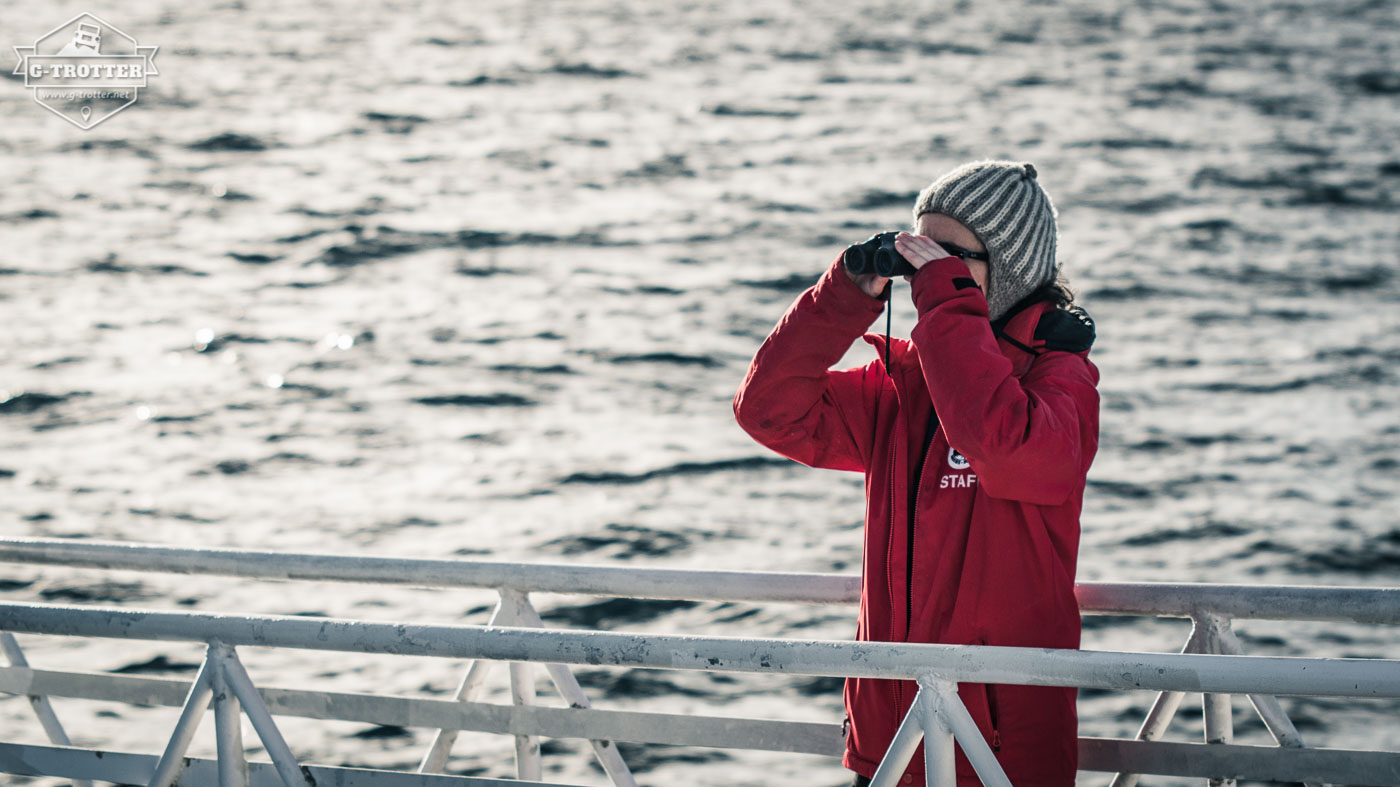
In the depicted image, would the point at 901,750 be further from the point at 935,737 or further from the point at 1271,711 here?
the point at 1271,711

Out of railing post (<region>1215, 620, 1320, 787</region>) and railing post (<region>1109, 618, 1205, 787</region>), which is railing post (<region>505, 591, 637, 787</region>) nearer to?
railing post (<region>1109, 618, 1205, 787</region>)

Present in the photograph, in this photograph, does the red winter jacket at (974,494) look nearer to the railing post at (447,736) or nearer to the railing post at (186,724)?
the railing post at (447,736)

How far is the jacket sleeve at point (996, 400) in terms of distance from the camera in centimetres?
238

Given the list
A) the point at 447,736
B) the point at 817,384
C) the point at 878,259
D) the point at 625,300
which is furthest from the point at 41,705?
the point at 625,300

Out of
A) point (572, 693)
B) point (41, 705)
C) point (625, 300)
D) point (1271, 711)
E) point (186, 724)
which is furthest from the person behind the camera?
point (625, 300)

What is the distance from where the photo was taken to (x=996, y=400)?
2.39 m

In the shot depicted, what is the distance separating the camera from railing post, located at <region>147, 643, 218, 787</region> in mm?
2701

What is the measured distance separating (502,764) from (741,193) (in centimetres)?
1485

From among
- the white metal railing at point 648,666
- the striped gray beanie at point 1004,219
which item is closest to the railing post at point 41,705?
the white metal railing at point 648,666

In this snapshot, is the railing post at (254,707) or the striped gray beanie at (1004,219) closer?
the striped gray beanie at (1004,219)

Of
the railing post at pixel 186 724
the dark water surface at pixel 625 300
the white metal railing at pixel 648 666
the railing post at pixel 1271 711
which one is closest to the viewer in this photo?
the white metal railing at pixel 648 666

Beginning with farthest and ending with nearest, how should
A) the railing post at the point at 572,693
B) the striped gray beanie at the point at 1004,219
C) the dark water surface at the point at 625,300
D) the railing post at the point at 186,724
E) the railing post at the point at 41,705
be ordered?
the dark water surface at the point at 625,300
the railing post at the point at 41,705
the railing post at the point at 572,693
the railing post at the point at 186,724
the striped gray beanie at the point at 1004,219

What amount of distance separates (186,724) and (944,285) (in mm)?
1706

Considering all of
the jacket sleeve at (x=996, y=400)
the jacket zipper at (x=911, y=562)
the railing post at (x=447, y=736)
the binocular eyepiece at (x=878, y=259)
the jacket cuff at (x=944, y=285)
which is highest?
the binocular eyepiece at (x=878, y=259)
